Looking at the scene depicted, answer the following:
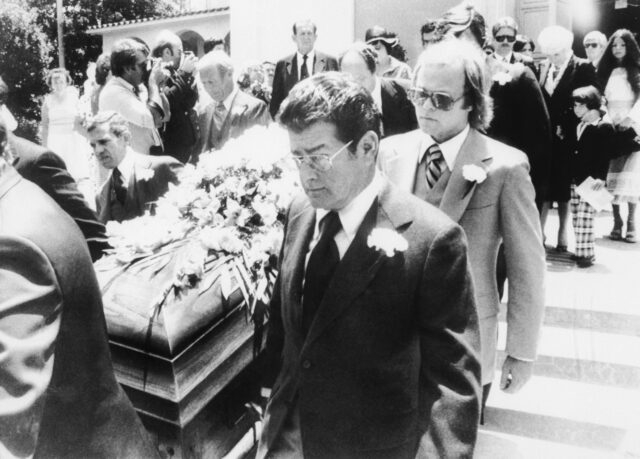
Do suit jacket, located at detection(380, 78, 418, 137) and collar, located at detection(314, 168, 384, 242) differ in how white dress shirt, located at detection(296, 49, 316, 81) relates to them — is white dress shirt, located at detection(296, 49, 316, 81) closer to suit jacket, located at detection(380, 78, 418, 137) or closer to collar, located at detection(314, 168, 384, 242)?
suit jacket, located at detection(380, 78, 418, 137)

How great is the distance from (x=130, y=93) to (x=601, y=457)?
14.3 ft

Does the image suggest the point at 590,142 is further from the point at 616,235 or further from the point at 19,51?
the point at 19,51

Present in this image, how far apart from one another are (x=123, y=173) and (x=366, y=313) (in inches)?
110

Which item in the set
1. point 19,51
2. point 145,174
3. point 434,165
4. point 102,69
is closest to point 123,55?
point 19,51

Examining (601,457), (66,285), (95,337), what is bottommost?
(601,457)

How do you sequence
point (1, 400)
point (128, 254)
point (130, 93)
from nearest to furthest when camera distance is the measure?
point (1, 400) < point (128, 254) < point (130, 93)

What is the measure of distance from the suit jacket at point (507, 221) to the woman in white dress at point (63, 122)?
6811mm

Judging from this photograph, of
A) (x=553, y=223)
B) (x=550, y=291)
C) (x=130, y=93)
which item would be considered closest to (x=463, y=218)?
(x=550, y=291)

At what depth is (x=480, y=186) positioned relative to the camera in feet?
8.22

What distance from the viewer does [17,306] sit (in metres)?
1.28

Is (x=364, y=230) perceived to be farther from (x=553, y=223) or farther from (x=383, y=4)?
(x=383, y=4)

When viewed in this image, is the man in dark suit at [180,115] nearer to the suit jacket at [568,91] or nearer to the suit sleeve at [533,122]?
the suit sleeve at [533,122]

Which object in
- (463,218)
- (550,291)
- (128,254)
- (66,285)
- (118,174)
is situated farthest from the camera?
(550,291)

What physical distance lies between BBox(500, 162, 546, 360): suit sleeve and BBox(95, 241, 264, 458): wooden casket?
3.52 ft
